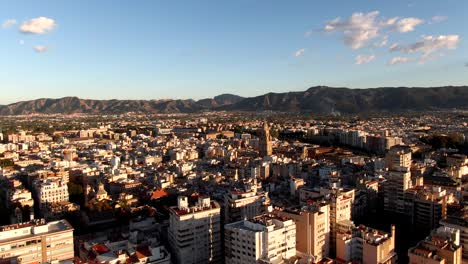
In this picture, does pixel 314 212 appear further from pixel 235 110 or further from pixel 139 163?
pixel 235 110

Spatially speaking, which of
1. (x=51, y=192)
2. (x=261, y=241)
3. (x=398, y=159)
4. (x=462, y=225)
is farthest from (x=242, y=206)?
(x=398, y=159)

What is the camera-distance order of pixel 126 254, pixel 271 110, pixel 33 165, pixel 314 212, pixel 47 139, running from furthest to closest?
pixel 271 110
pixel 47 139
pixel 33 165
pixel 314 212
pixel 126 254

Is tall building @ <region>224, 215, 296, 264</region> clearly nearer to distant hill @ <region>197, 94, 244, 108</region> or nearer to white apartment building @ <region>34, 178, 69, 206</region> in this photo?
white apartment building @ <region>34, 178, 69, 206</region>

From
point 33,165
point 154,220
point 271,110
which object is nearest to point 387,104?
point 271,110

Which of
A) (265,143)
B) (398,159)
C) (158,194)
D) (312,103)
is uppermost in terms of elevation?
(312,103)

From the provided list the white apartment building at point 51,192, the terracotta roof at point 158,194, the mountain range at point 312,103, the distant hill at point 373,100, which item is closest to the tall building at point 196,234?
the terracotta roof at point 158,194

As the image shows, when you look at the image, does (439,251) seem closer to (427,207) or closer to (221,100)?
(427,207)
